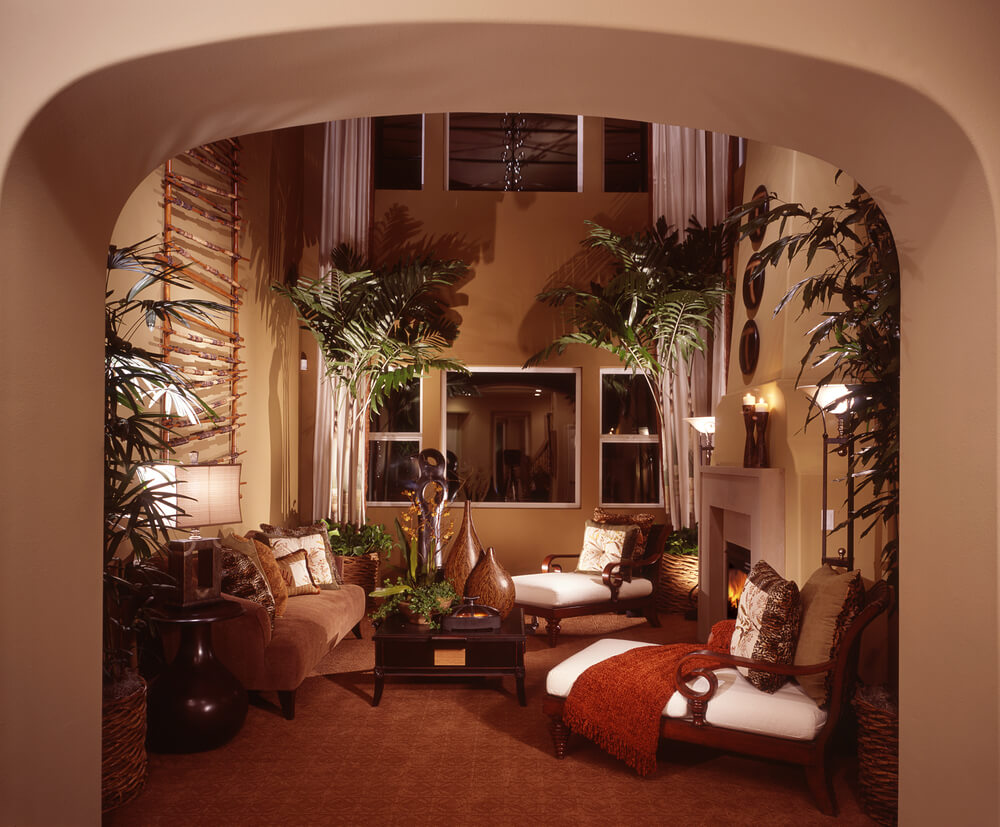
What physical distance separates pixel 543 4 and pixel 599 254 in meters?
6.42

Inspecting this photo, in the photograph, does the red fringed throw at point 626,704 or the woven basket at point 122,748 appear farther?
the red fringed throw at point 626,704

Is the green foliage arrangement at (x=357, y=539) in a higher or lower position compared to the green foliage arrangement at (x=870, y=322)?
lower

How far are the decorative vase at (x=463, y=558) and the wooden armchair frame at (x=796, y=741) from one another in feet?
6.26

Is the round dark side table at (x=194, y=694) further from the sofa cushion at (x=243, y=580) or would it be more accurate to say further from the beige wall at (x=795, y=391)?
the beige wall at (x=795, y=391)

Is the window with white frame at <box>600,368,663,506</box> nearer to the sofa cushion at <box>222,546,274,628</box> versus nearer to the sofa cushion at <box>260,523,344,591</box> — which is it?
the sofa cushion at <box>260,523,344,591</box>

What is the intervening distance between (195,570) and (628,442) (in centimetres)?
528

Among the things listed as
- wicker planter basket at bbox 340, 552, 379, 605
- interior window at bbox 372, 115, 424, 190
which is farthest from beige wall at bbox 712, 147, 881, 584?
interior window at bbox 372, 115, 424, 190

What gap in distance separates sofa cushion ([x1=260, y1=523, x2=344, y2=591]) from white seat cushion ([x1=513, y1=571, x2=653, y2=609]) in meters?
1.38

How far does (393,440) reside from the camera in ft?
27.0

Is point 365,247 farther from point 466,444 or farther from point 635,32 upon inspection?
point 635,32

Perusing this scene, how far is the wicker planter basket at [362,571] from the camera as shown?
694cm

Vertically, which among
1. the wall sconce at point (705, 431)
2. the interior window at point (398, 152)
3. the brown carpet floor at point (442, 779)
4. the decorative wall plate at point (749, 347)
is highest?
the interior window at point (398, 152)

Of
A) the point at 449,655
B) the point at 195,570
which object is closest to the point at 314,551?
the point at 449,655

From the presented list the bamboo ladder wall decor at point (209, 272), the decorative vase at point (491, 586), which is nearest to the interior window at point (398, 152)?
the bamboo ladder wall decor at point (209, 272)
